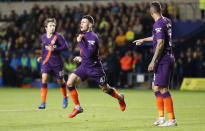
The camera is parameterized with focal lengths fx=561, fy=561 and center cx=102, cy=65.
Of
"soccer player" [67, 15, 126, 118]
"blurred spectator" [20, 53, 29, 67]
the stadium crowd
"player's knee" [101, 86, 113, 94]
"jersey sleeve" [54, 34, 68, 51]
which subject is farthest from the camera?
"blurred spectator" [20, 53, 29, 67]

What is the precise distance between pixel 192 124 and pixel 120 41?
17.1m

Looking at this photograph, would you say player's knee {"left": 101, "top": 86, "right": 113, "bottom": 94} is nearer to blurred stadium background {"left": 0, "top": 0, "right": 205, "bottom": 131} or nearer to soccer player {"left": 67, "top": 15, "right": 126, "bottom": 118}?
soccer player {"left": 67, "top": 15, "right": 126, "bottom": 118}

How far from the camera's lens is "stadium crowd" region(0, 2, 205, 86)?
86.4 ft

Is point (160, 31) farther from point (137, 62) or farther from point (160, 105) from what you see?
point (137, 62)

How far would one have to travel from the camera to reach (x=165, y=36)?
33.5 ft

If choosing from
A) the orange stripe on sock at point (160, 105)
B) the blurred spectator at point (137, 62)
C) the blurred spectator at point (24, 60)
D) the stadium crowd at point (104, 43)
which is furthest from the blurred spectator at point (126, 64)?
the orange stripe on sock at point (160, 105)

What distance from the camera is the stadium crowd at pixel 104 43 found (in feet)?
86.4

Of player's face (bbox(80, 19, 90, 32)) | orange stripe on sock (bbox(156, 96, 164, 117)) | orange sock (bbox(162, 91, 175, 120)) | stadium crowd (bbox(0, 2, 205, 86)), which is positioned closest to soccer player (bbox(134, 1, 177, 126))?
orange sock (bbox(162, 91, 175, 120))

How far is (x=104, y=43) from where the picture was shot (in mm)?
27562

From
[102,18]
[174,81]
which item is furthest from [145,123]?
[102,18]

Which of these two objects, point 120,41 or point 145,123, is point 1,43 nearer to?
point 120,41

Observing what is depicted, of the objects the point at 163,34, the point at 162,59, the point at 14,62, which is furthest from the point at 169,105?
the point at 14,62

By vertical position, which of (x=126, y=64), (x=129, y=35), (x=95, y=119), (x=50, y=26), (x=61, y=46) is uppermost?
(x=50, y=26)

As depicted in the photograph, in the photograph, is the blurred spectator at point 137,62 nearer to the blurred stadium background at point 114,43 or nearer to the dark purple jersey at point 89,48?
the blurred stadium background at point 114,43
